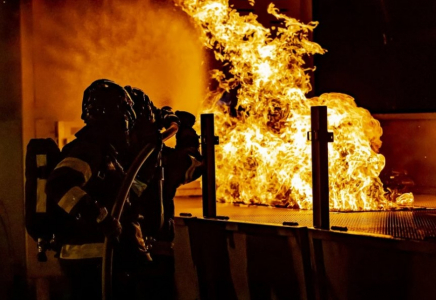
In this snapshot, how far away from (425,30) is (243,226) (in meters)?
4.00

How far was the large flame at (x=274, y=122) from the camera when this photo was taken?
8250mm

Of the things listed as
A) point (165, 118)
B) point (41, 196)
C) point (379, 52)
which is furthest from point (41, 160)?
point (379, 52)

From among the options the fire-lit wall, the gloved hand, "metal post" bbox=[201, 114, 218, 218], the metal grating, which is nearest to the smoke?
the fire-lit wall

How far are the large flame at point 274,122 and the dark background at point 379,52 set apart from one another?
0.81ft

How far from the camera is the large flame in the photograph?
8.25m

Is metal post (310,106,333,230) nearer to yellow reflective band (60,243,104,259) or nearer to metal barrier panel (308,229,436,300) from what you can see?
metal barrier panel (308,229,436,300)

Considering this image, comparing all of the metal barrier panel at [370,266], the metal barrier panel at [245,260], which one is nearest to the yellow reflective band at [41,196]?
the metal barrier panel at [245,260]

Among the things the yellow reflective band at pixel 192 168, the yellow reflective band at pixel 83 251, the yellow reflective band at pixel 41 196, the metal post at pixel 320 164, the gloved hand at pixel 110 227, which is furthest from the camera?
the yellow reflective band at pixel 192 168

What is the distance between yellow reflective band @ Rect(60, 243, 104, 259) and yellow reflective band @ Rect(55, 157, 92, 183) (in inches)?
20.7

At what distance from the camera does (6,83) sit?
863cm

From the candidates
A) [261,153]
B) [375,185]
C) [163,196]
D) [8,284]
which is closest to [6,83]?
[8,284]

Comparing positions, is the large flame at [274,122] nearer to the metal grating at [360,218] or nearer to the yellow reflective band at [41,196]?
the metal grating at [360,218]

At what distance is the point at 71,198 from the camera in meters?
5.16

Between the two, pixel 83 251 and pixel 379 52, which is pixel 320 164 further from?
pixel 379 52
